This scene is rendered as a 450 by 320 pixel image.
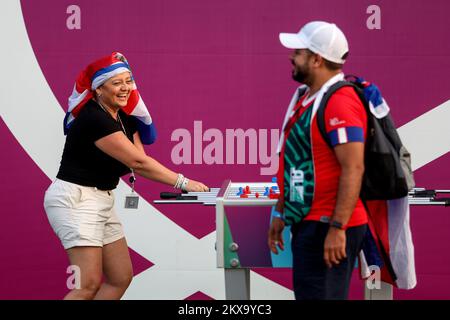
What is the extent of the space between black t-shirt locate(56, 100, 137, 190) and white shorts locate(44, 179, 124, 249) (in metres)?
0.05

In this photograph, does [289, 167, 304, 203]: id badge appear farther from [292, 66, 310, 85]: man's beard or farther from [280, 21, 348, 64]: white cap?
[280, 21, 348, 64]: white cap

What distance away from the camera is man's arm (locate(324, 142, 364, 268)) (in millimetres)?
3506

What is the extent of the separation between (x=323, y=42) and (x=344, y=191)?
0.60 metres

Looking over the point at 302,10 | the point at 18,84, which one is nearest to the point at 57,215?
the point at 18,84

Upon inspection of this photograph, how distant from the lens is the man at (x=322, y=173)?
352cm

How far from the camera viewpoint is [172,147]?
5965 mm

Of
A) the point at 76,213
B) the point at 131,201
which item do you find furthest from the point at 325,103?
the point at 76,213

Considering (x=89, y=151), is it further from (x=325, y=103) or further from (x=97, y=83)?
(x=325, y=103)

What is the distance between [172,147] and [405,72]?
1.52 metres

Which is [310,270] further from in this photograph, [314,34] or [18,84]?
[18,84]

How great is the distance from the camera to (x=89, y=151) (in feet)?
14.7

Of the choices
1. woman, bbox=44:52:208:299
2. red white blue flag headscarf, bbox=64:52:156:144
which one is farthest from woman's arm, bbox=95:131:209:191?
red white blue flag headscarf, bbox=64:52:156:144

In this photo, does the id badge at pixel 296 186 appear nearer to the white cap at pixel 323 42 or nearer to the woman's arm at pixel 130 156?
the white cap at pixel 323 42

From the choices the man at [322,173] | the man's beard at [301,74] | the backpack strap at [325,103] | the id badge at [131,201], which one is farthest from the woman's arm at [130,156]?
Result: the backpack strap at [325,103]
